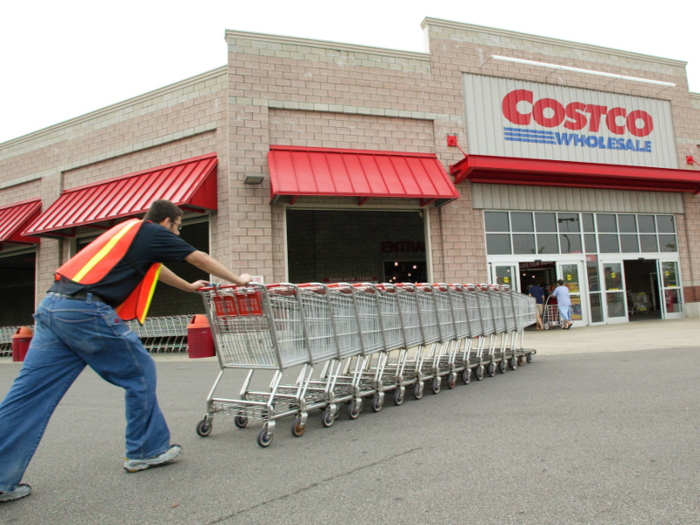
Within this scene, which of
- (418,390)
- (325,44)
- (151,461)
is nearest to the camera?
(151,461)

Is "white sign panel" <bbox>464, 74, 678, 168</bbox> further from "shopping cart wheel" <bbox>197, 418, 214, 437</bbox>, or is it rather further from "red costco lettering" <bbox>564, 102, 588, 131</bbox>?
"shopping cart wheel" <bbox>197, 418, 214, 437</bbox>

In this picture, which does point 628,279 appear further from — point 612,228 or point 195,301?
point 195,301

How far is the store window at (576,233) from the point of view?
15.4m

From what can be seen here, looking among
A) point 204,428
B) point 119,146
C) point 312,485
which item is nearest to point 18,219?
point 119,146

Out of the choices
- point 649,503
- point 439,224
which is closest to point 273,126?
point 439,224

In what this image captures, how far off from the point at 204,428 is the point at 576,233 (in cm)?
1470

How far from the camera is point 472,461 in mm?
3496

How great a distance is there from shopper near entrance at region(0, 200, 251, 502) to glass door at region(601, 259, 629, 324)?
619 inches

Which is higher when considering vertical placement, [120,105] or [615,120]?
[120,105]

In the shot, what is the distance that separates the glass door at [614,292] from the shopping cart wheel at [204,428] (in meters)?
15.1

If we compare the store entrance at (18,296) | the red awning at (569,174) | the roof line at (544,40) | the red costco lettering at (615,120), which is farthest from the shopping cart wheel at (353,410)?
the store entrance at (18,296)

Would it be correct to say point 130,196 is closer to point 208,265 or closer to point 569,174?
point 208,265

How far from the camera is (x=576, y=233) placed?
16344 millimetres

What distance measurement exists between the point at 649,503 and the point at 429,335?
383 cm
